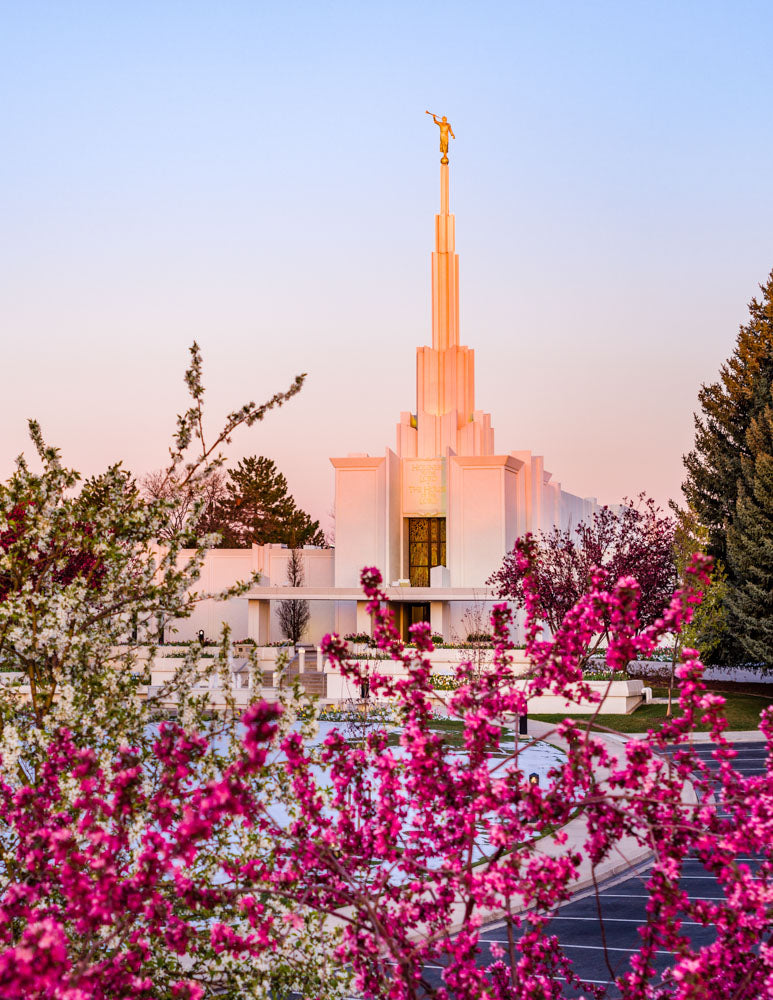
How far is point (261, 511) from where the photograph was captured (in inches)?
2776

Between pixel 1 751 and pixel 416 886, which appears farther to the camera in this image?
pixel 1 751

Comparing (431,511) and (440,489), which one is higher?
(440,489)

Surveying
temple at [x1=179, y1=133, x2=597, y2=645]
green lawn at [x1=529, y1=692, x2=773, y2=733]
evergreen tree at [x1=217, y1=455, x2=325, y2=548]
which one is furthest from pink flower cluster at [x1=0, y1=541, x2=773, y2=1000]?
evergreen tree at [x1=217, y1=455, x2=325, y2=548]

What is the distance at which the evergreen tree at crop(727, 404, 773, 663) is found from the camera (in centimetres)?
2869

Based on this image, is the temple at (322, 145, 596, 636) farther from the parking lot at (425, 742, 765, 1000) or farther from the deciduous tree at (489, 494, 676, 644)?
the parking lot at (425, 742, 765, 1000)

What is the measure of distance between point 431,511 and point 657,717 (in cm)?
1964

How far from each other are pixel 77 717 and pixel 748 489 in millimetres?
30447

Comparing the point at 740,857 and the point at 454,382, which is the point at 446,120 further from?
the point at 740,857

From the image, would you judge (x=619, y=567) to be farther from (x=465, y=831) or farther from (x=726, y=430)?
(x=465, y=831)

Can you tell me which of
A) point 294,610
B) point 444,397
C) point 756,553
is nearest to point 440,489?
point 444,397

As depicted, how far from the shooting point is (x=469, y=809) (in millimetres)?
3898

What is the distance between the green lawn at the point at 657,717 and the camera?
82.3 ft

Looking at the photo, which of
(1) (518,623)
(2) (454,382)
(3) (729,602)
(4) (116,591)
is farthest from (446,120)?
(4) (116,591)

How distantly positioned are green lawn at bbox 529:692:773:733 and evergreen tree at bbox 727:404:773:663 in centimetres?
159
